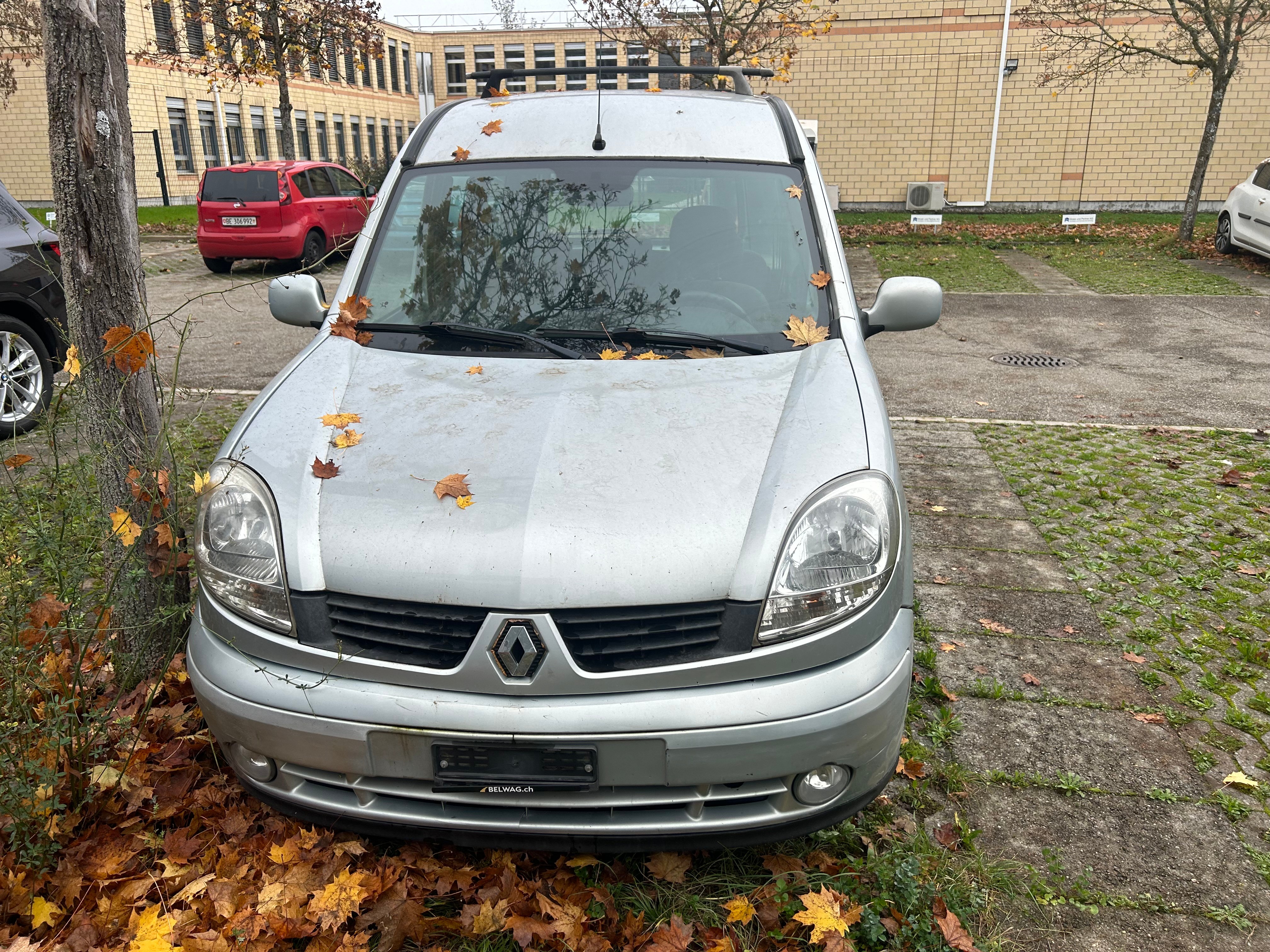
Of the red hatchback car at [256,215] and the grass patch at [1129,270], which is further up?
the red hatchback car at [256,215]

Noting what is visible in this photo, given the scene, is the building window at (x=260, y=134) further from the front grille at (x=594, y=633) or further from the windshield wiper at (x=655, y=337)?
the front grille at (x=594, y=633)

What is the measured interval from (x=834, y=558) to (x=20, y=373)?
6011mm

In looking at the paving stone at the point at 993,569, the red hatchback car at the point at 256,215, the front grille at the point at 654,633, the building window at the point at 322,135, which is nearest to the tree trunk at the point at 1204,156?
the red hatchback car at the point at 256,215

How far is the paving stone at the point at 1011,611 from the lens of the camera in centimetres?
388

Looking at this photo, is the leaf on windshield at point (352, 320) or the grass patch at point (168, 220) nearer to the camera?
the leaf on windshield at point (352, 320)

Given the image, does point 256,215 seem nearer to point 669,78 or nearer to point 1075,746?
point 1075,746

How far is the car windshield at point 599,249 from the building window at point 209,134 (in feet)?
132

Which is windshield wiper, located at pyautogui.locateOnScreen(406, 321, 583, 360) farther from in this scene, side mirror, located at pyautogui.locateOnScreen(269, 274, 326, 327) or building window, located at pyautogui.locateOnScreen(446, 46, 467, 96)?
building window, located at pyautogui.locateOnScreen(446, 46, 467, 96)

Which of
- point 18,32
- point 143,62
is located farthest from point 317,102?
point 18,32

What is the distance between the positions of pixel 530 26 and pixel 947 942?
65.2 meters

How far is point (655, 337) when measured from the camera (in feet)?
10.1

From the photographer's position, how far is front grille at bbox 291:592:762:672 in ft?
6.98

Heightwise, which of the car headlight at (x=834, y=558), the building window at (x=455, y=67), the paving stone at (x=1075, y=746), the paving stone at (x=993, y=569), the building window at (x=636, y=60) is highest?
the building window at (x=455, y=67)

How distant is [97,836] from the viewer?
266 cm
